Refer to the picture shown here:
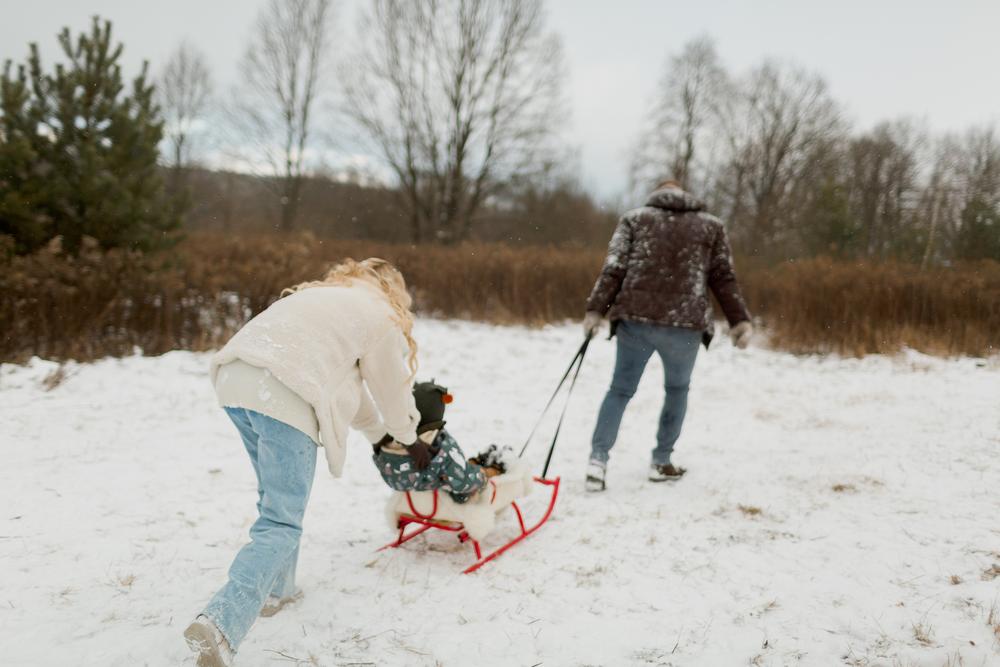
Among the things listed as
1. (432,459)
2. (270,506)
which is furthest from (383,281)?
(270,506)

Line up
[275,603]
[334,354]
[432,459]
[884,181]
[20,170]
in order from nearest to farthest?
[334,354]
[275,603]
[432,459]
[20,170]
[884,181]

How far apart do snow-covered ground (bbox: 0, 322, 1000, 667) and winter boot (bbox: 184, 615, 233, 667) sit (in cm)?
33

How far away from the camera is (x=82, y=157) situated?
7488 mm

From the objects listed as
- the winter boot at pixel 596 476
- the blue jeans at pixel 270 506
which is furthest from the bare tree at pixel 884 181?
the blue jeans at pixel 270 506

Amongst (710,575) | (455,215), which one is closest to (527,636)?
(710,575)

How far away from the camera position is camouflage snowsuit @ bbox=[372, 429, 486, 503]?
113 inches

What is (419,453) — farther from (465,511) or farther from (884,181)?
(884,181)

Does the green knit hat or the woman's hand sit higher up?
the green knit hat

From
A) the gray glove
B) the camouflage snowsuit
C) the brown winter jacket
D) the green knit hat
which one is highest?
the brown winter jacket

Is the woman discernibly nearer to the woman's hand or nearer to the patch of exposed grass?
the woman's hand

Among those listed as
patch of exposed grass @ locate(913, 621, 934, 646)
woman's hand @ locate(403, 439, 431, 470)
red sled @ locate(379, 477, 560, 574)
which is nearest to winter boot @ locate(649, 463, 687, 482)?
red sled @ locate(379, 477, 560, 574)

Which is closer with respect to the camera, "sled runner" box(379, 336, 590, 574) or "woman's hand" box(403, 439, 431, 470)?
"woman's hand" box(403, 439, 431, 470)

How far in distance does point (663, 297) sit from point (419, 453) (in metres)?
1.99

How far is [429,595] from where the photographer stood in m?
2.82
